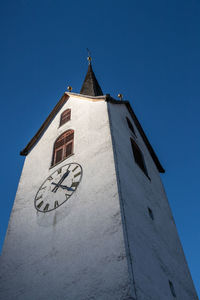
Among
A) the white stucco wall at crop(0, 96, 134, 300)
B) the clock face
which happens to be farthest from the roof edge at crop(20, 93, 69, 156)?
the clock face

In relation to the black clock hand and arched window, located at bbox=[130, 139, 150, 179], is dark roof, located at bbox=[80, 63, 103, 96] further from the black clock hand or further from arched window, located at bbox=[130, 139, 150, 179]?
the black clock hand

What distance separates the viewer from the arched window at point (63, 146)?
1178 cm

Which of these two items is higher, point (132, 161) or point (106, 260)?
point (132, 161)

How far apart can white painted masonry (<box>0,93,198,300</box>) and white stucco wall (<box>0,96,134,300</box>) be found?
0.07 ft

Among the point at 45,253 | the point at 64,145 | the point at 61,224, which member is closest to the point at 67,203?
the point at 61,224

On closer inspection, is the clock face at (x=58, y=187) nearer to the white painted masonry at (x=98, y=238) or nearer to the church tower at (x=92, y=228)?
the church tower at (x=92, y=228)

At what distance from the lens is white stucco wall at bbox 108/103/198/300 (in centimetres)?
655

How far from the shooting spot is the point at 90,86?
2072cm

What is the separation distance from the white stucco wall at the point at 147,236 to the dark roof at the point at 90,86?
7192 mm

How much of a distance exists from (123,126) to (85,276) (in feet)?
25.5

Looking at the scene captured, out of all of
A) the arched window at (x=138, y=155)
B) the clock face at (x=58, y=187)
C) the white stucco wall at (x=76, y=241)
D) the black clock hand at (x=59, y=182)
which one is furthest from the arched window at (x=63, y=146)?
the arched window at (x=138, y=155)

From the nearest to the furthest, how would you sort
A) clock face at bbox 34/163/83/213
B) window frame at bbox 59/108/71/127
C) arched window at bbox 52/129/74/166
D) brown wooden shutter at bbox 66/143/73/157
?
1. clock face at bbox 34/163/83/213
2. brown wooden shutter at bbox 66/143/73/157
3. arched window at bbox 52/129/74/166
4. window frame at bbox 59/108/71/127

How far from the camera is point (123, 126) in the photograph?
13.2m

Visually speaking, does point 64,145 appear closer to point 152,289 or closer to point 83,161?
point 83,161
